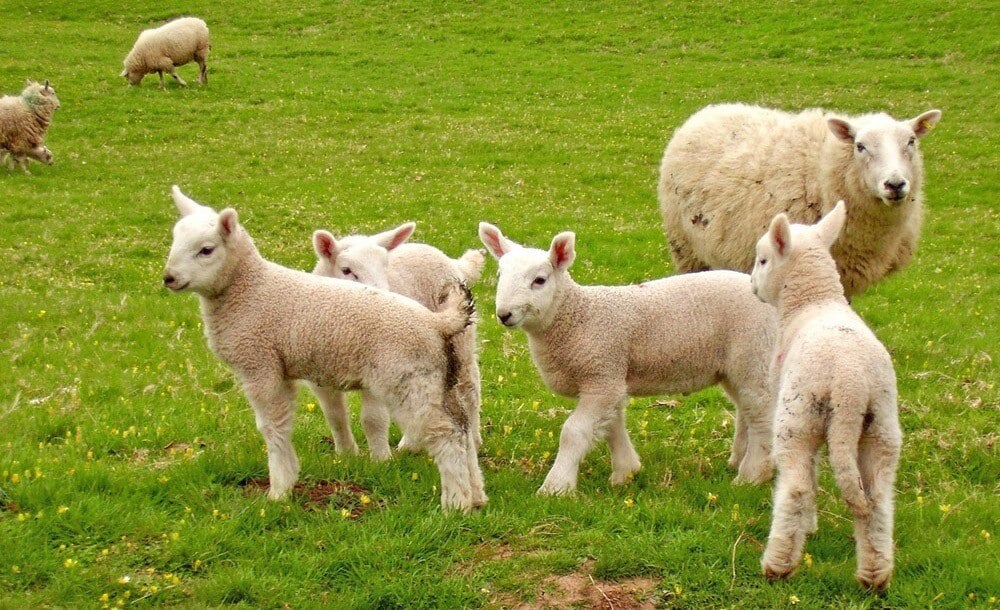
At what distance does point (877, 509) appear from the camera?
5055mm

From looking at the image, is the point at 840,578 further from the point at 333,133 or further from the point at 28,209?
the point at 333,133

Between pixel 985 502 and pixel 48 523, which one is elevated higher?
pixel 48 523

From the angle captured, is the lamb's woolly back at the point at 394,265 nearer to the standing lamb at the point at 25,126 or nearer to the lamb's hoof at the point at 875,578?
the lamb's hoof at the point at 875,578

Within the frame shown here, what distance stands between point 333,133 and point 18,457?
62.5ft

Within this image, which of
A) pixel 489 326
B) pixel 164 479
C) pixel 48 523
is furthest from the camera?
pixel 489 326

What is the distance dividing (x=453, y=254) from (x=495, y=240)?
8.39 m

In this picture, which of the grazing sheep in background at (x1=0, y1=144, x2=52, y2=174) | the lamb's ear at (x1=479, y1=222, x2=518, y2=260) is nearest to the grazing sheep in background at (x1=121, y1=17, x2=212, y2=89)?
the grazing sheep in background at (x1=0, y1=144, x2=52, y2=174)

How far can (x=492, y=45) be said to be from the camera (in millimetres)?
34938

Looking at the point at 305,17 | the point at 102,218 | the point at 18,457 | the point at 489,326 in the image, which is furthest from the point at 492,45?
the point at 18,457

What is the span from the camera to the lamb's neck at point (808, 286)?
6.11 meters

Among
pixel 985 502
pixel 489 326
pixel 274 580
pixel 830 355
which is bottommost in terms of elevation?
pixel 489 326

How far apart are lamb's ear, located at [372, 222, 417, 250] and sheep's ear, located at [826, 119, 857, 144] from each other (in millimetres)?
4976

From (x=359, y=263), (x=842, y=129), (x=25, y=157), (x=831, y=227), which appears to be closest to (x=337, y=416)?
(x=359, y=263)

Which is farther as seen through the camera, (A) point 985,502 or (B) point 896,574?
(A) point 985,502
